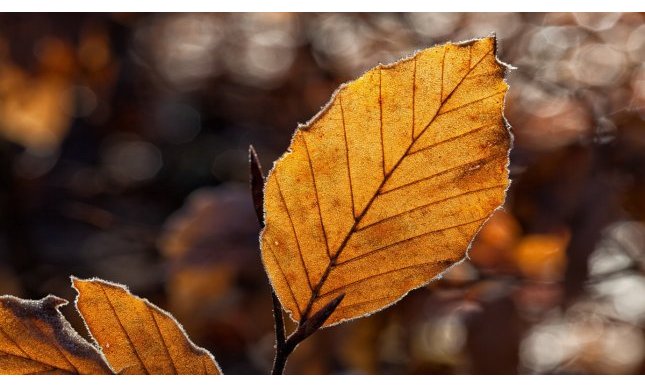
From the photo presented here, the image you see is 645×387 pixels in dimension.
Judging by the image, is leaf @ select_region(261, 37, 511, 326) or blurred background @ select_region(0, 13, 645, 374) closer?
leaf @ select_region(261, 37, 511, 326)

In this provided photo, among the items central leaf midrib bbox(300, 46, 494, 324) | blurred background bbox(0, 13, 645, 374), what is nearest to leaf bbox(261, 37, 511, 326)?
central leaf midrib bbox(300, 46, 494, 324)

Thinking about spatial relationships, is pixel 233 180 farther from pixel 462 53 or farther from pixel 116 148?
pixel 462 53

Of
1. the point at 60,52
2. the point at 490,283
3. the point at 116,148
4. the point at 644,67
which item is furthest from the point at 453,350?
the point at 116,148

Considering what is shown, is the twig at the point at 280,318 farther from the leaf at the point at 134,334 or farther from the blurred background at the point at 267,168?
the blurred background at the point at 267,168

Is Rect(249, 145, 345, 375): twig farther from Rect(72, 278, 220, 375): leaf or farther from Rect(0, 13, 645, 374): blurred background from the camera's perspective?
Rect(0, 13, 645, 374): blurred background

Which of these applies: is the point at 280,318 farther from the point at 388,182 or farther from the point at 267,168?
the point at 267,168

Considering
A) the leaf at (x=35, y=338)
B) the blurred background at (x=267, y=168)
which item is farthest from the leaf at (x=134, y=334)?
the blurred background at (x=267, y=168)

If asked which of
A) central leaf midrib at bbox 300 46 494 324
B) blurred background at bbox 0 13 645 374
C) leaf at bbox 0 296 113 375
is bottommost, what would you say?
leaf at bbox 0 296 113 375

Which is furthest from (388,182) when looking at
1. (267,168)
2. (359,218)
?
(267,168)
